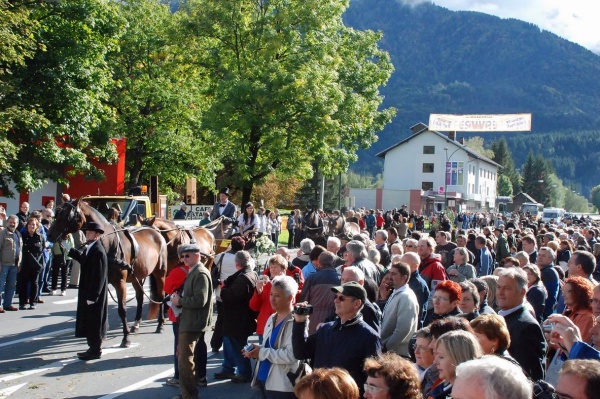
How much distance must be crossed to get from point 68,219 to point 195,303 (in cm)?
404

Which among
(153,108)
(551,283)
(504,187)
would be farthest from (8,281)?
(504,187)

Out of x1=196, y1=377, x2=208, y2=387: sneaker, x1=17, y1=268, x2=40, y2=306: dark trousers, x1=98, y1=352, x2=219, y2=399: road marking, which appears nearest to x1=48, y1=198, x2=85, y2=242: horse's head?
x1=98, y1=352, x2=219, y2=399: road marking

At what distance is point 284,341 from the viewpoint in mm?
6309

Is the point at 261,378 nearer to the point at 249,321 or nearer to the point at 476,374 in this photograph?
the point at 249,321

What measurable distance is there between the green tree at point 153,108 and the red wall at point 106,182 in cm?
198

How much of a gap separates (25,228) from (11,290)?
1593 millimetres

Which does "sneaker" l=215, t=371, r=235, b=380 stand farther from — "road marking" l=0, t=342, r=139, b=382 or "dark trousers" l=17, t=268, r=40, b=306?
"dark trousers" l=17, t=268, r=40, b=306

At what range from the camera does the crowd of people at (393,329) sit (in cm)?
387

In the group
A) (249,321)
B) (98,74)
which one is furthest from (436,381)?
(98,74)

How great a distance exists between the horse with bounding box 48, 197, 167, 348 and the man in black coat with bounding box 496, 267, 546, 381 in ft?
22.1

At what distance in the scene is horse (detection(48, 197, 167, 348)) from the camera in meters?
11.2

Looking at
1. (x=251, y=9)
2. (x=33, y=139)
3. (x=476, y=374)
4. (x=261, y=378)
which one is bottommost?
(x=261, y=378)

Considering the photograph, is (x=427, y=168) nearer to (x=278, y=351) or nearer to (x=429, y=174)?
(x=429, y=174)

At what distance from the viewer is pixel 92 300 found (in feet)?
33.0
